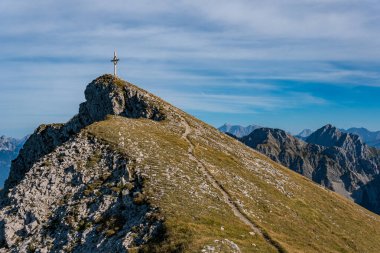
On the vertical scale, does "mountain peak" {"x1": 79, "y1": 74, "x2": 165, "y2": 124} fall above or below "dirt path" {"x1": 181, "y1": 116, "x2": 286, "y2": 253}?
above

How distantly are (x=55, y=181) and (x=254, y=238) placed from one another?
29.2 m

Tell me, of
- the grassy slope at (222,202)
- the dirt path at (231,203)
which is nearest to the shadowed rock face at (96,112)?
the grassy slope at (222,202)

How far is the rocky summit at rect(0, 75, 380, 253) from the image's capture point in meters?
44.2

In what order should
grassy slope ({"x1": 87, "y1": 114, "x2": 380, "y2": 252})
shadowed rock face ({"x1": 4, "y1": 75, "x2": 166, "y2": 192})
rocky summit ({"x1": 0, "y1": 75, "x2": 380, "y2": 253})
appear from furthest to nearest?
shadowed rock face ({"x1": 4, "y1": 75, "x2": 166, "y2": 192}) → grassy slope ({"x1": 87, "y1": 114, "x2": 380, "y2": 252}) → rocky summit ({"x1": 0, "y1": 75, "x2": 380, "y2": 253})

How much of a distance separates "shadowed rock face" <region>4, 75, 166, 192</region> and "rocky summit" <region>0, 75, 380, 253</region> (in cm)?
2296

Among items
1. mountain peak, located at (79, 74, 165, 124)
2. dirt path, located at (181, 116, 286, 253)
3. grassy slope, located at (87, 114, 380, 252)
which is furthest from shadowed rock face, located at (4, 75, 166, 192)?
dirt path, located at (181, 116, 286, 253)

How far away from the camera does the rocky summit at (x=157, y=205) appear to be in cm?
4425

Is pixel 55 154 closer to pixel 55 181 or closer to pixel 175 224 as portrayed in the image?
pixel 55 181

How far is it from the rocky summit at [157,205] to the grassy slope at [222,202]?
202 millimetres

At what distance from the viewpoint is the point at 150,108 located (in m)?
105

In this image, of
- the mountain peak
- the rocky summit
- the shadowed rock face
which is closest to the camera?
the rocky summit

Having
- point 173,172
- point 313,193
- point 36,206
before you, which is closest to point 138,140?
point 173,172

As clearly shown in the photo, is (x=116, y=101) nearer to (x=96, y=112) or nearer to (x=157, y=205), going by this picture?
(x=96, y=112)

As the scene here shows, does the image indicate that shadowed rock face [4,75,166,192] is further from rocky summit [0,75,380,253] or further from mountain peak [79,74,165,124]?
rocky summit [0,75,380,253]
